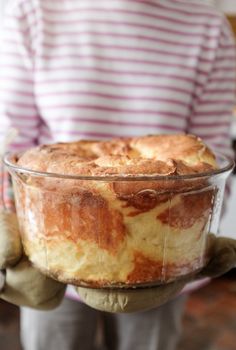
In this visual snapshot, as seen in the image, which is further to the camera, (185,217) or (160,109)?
(160,109)

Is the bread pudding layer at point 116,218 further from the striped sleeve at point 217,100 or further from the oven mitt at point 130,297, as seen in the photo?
the striped sleeve at point 217,100

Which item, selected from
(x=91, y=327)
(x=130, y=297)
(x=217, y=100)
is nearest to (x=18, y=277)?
(x=130, y=297)

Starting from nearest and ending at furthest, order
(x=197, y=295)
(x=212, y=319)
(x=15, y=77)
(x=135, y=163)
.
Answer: (x=135, y=163), (x=15, y=77), (x=212, y=319), (x=197, y=295)

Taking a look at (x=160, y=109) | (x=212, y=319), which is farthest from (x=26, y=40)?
(x=212, y=319)

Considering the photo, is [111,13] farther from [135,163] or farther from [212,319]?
[212,319]

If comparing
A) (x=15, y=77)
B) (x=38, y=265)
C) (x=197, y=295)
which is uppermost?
(x=15, y=77)

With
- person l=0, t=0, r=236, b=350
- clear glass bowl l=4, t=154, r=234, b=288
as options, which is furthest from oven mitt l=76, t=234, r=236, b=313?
person l=0, t=0, r=236, b=350

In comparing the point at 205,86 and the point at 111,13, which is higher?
the point at 111,13

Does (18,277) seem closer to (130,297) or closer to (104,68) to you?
(130,297)
